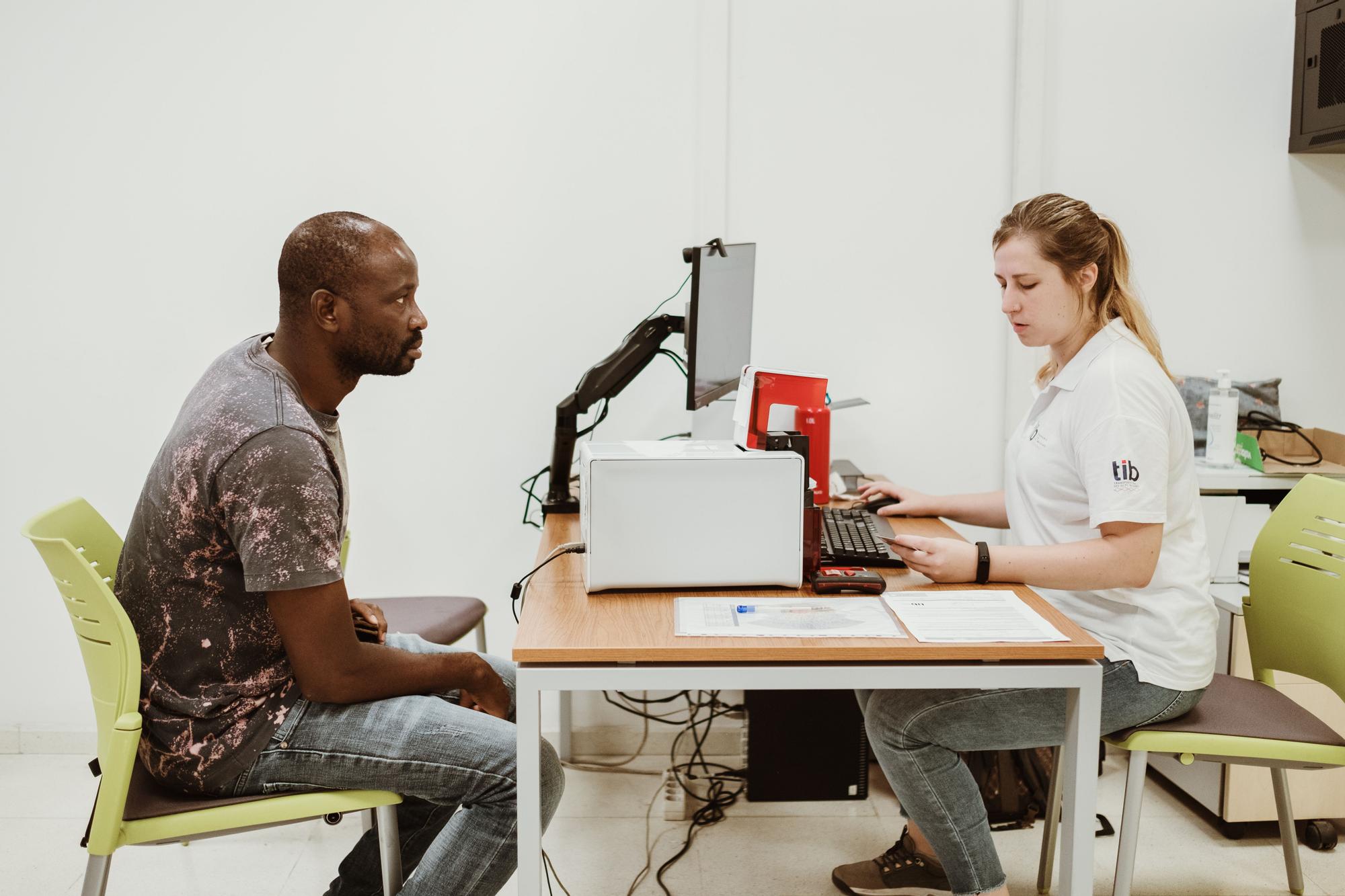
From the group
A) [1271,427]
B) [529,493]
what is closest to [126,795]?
[529,493]

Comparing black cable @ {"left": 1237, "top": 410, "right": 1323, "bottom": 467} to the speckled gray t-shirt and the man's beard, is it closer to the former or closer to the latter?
the man's beard

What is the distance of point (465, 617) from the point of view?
236cm

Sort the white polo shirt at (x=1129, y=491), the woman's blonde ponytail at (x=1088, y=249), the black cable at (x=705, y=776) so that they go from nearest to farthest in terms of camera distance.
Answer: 1. the white polo shirt at (x=1129, y=491)
2. the woman's blonde ponytail at (x=1088, y=249)
3. the black cable at (x=705, y=776)

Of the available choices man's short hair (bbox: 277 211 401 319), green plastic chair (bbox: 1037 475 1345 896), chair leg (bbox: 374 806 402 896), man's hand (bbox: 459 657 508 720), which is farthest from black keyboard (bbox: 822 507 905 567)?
man's short hair (bbox: 277 211 401 319)

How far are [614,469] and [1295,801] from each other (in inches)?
70.1

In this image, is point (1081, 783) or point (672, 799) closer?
point (1081, 783)

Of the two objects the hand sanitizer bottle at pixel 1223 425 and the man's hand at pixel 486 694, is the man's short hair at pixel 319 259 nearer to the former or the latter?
the man's hand at pixel 486 694

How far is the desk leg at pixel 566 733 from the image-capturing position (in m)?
2.82

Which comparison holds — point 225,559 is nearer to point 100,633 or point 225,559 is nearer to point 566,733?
point 100,633

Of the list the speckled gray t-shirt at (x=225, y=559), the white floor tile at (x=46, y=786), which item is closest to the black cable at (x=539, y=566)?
the speckled gray t-shirt at (x=225, y=559)

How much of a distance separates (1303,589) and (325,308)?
5.58ft

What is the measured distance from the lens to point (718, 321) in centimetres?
221

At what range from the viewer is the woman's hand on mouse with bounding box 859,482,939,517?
86.7 inches

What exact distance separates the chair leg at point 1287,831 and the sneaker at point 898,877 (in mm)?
643
